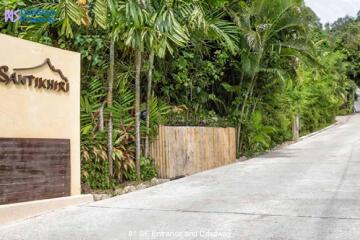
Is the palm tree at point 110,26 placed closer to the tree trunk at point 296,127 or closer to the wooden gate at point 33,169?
the wooden gate at point 33,169

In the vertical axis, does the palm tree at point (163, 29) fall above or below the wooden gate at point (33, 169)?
above

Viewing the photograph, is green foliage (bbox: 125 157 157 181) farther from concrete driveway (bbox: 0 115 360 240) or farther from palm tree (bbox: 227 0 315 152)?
palm tree (bbox: 227 0 315 152)

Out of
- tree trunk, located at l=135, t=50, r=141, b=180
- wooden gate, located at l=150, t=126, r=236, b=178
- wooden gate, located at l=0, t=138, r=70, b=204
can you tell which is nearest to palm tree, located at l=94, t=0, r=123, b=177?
tree trunk, located at l=135, t=50, r=141, b=180

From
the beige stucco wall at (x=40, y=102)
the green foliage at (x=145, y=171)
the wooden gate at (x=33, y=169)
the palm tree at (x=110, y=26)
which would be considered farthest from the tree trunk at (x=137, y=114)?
the wooden gate at (x=33, y=169)

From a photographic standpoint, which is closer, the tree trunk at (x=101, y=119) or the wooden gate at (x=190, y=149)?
the tree trunk at (x=101, y=119)

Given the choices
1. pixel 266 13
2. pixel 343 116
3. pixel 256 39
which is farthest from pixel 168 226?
pixel 343 116

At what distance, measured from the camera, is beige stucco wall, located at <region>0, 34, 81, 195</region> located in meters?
7.30

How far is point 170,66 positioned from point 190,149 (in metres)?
2.18

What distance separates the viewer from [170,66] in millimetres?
12789

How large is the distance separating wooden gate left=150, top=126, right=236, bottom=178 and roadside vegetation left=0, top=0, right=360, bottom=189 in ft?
0.87

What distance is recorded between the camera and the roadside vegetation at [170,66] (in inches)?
363

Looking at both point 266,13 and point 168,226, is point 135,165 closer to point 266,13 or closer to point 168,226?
point 168,226

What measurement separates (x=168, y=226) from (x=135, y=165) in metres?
3.86

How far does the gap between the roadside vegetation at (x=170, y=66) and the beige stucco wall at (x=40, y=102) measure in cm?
57
